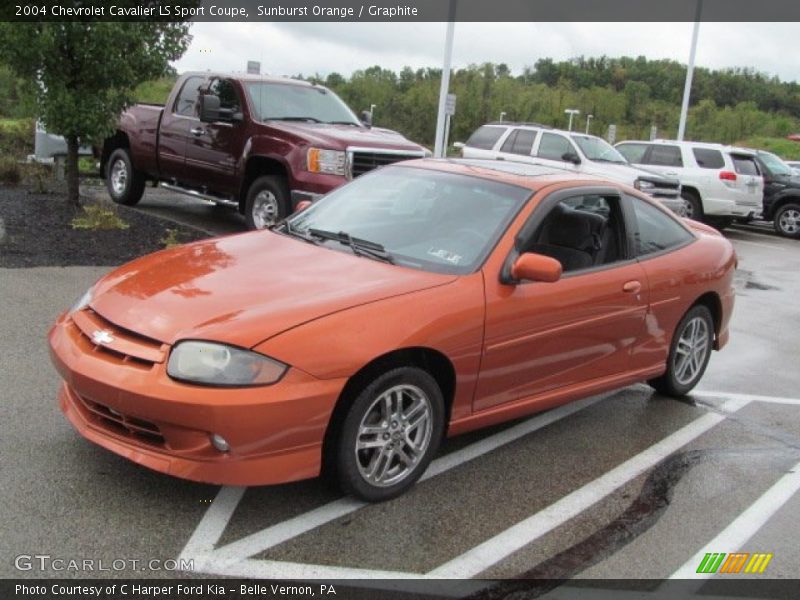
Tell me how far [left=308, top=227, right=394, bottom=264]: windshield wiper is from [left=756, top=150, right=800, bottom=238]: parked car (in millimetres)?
16171

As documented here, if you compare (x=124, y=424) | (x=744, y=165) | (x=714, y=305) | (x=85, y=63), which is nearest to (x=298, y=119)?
(x=85, y=63)

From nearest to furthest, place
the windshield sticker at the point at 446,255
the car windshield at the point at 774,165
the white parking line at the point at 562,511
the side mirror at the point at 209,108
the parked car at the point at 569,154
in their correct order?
the white parking line at the point at 562,511 → the windshield sticker at the point at 446,255 → the side mirror at the point at 209,108 → the parked car at the point at 569,154 → the car windshield at the point at 774,165

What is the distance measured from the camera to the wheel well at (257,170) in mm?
9844

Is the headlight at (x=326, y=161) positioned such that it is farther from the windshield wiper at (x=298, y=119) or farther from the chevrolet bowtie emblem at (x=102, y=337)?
the chevrolet bowtie emblem at (x=102, y=337)

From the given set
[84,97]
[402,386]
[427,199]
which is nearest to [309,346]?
[402,386]

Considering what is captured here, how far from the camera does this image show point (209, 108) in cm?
1008

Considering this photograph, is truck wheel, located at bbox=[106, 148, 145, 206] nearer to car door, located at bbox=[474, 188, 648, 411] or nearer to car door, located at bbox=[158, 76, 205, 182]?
car door, located at bbox=[158, 76, 205, 182]

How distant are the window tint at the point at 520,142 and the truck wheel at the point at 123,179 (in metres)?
7.49

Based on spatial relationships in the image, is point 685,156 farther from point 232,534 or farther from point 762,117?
point 762,117

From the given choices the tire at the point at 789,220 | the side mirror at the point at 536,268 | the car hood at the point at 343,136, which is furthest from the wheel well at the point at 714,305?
the tire at the point at 789,220

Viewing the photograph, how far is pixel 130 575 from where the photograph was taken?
3.13 meters

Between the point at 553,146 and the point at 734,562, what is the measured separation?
1311 centimetres

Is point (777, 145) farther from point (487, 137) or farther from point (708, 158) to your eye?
point (487, 137)

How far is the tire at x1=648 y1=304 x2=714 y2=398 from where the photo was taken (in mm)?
5742
